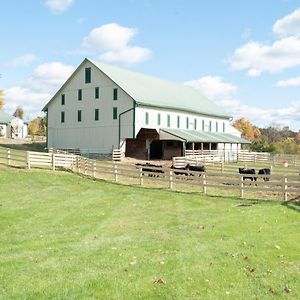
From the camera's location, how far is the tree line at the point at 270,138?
79.4 meters

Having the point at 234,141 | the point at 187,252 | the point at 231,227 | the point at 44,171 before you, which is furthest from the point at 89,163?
the point at 234,141

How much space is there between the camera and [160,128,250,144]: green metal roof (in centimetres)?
4560

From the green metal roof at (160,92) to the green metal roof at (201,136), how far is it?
9.23 ft

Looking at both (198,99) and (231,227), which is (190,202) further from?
(198,99)

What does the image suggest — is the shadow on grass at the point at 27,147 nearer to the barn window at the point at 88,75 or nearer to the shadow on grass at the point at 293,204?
the barn window at the point at 88,75

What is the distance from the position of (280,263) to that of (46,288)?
4808 mm

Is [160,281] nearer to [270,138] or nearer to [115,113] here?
[115,113]

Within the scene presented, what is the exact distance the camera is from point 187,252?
9383 mm

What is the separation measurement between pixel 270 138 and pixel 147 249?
13375 cm

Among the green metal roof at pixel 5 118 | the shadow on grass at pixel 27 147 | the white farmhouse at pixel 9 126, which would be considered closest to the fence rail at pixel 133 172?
the shadow on grass at pixel 27 147

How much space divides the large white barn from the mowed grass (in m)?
26.2

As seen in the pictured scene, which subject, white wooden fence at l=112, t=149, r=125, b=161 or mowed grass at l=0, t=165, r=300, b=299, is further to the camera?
white wooden fence at l=112, t=149, r=125, b=161

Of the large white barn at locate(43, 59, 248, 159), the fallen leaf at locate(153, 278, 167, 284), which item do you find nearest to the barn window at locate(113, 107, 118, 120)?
the large white barn at locate(43, 59, 248, 159)

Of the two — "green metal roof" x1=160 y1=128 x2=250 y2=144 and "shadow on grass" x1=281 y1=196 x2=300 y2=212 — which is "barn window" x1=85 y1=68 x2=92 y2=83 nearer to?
"green metal roof" x1=160 y1=128 x2=250 y2=144
